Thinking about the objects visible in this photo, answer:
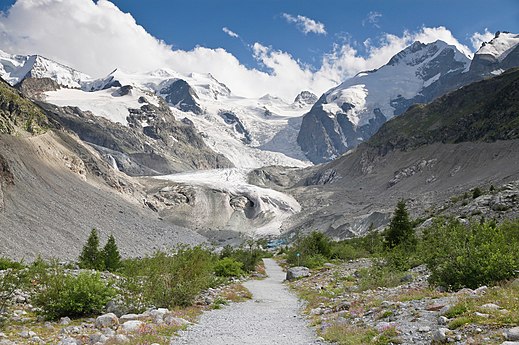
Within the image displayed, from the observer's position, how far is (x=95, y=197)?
10819cm

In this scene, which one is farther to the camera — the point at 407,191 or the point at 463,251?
the point at 407,191

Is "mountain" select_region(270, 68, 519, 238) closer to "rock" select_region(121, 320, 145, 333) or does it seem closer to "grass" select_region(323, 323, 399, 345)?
"grass" select_region(323, 323, 399, 345)

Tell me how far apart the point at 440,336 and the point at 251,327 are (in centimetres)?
725

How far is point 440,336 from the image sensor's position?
32.1 feet

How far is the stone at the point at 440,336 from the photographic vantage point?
970 cm

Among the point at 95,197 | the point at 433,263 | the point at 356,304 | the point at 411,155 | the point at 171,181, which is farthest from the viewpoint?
the point at 171,181

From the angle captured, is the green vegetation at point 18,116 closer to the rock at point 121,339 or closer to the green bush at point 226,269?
the green bush at point 226,269

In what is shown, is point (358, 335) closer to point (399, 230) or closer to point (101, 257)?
point (399, 230)

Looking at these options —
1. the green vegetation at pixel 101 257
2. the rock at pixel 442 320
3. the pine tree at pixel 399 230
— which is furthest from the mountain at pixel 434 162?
the rock at pixel 442 320

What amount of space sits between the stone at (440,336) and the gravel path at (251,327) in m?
3.63

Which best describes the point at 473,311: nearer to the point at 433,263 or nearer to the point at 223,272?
the point at 433,263

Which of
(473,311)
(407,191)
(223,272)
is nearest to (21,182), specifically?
(223,272)

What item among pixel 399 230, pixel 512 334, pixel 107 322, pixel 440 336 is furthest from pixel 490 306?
pixel 399 230

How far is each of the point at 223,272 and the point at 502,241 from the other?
2399 cm
